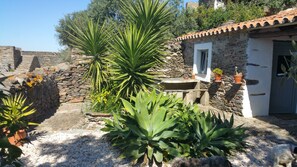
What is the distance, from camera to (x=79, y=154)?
4.16 meters

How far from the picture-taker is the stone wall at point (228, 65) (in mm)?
6992

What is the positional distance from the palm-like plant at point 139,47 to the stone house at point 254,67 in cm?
215

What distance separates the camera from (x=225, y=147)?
161 inches

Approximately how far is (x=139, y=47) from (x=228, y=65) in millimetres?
3153

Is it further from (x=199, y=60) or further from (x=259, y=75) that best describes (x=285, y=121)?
(x=199, y=60)

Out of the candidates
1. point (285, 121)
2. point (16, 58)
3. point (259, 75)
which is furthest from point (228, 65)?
point (16, 58)

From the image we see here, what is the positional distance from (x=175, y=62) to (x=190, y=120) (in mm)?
6786

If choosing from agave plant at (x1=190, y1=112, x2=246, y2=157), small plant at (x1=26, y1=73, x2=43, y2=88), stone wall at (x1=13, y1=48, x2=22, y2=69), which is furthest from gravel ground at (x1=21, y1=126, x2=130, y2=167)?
stone wall at (x1=13, y1=48, x2=22, y2=69)

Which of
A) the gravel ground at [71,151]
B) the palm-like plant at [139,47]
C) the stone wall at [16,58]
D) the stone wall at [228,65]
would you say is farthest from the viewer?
the stone wall at [16,58]

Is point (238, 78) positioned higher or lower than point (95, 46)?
lower

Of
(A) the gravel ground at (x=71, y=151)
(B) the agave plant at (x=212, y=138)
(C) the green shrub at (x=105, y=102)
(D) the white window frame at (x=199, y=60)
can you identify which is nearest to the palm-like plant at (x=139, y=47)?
(C) the green shrub at (x=105, y=102)

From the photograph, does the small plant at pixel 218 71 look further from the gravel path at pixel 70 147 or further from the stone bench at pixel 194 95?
the gravel path at pixel 70 147

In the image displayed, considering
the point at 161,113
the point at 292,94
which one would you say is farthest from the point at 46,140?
the point at 292,94

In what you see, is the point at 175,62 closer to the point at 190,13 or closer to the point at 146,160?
the point at 190,13
